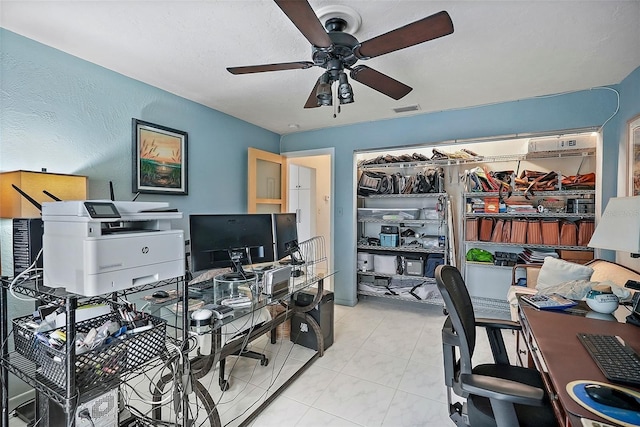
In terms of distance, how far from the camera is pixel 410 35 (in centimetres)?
138

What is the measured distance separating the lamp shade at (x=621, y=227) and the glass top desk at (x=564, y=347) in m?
0.37

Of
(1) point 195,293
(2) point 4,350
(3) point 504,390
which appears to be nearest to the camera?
(3) point 504,390

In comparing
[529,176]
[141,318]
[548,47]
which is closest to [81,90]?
[141,318]

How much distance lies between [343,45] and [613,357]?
183 cm

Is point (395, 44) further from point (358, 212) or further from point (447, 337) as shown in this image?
point (358, 212)

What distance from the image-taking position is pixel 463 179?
3402mm

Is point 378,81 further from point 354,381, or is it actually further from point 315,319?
point 354,381

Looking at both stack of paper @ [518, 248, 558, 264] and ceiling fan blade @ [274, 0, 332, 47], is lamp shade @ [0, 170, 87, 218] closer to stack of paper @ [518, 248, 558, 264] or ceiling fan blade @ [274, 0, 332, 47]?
ceiling fan blade @ [274, 0, 332, 47]

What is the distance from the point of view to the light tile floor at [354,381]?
5.93 ft

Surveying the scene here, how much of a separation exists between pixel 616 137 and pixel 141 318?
3.90m

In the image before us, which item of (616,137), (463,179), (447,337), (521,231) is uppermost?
(616,137)

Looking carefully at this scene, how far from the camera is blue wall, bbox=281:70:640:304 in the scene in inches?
105

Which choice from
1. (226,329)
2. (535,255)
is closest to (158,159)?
(226,329)

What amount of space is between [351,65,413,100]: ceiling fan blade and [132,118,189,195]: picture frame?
1941 millimetres
